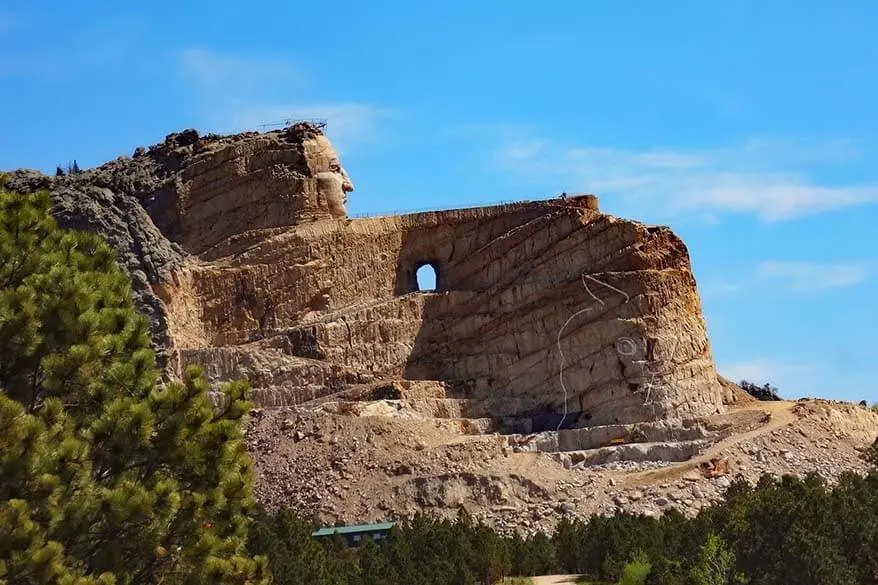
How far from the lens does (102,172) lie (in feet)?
221

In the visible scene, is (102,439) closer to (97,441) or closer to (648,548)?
(97,441)

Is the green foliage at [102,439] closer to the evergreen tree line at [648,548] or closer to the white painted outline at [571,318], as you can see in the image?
the evergreen tree line at [648,548]

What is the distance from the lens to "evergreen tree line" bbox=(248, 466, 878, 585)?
40000 millimetres

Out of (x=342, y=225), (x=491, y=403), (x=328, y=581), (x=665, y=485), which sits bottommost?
(x=328, y=581)

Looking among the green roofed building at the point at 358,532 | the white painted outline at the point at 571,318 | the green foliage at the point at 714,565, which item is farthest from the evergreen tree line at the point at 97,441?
the white painted outline at the point at 571,318

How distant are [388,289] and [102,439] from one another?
1428 inches

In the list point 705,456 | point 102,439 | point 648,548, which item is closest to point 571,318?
point 705,456

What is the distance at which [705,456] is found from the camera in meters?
55.4

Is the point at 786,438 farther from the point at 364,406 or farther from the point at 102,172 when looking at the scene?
the point at 102,172

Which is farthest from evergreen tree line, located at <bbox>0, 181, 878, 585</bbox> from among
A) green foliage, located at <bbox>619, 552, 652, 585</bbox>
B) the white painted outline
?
the white painted outline

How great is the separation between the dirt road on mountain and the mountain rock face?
7.32 ft

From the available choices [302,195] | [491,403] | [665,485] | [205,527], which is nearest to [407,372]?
[491,403]

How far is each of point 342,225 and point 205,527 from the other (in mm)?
35823

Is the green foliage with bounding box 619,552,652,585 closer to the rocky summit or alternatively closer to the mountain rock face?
the rocky summit
